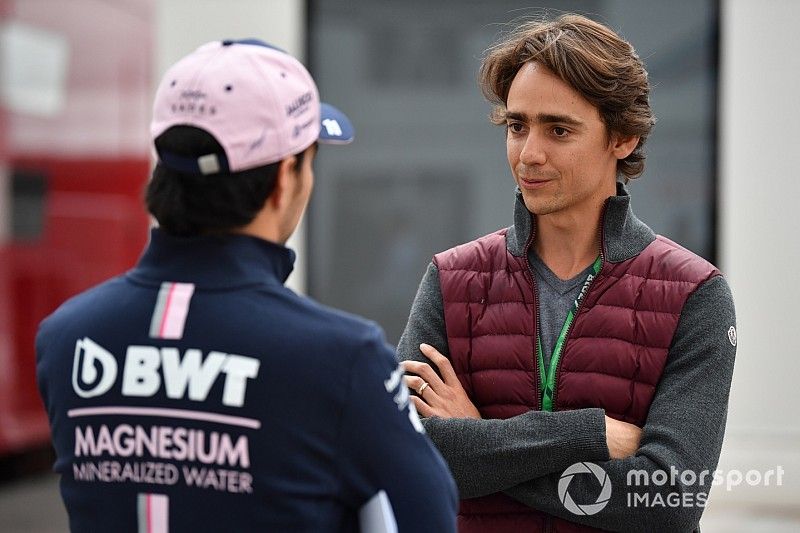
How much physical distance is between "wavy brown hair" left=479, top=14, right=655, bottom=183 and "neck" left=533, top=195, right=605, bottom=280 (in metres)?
0.18

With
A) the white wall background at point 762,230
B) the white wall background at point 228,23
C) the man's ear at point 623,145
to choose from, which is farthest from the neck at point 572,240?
the white wall background at point 228,23

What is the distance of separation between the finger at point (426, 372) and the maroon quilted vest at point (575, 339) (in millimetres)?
91

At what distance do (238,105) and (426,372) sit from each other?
92 centimetres

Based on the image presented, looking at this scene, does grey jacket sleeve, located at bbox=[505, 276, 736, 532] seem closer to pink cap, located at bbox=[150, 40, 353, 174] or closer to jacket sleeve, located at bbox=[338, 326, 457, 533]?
jacket sleeve, located at bbox=[338, 326, 457, 533]

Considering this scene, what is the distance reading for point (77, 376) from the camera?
176cm

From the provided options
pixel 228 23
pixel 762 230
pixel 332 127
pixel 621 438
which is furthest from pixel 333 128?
pixel 228 23

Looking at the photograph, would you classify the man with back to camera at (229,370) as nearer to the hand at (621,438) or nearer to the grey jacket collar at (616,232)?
the hand at (621,438)

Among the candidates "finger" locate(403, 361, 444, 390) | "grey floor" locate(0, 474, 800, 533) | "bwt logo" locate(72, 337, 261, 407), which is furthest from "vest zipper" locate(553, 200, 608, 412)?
"grey floor" locate(0, 474, 800, 533)

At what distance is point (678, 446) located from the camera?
2.32m

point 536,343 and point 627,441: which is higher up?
point 536,343

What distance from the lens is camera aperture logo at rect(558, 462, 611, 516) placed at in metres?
2.32

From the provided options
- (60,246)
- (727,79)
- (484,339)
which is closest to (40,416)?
(60,246)

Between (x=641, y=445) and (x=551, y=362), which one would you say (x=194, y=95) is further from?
(x=641, y=445)

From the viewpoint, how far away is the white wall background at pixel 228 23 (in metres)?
8.24
